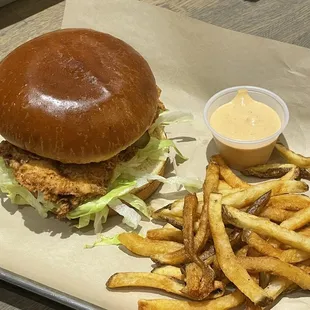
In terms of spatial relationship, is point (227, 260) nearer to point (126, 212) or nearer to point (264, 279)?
point (264, 279)

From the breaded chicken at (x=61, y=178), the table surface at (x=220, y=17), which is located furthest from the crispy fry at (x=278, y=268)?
the table surface at (x=220, y=17)

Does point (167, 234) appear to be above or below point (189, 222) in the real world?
below

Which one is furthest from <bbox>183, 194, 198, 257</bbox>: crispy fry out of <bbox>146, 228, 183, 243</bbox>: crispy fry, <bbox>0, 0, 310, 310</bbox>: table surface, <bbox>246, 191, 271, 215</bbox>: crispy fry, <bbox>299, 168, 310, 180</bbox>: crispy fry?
<bbox>0, 0, 310, 310</bbox>: table surface

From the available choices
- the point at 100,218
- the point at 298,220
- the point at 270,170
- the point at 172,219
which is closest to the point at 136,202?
the point at 100,218

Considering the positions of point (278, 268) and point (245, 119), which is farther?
point (245, 119)

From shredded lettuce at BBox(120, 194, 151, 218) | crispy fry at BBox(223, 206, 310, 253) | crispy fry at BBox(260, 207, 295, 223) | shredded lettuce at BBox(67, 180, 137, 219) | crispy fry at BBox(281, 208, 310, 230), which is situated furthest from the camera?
shredded lettuce at BBox(120, 194, 151, 218)

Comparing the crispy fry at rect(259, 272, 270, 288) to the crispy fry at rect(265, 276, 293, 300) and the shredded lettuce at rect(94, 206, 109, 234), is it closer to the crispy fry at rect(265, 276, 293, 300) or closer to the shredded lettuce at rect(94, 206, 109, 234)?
the crispy fry at rect(265, 276, 293, 300)
